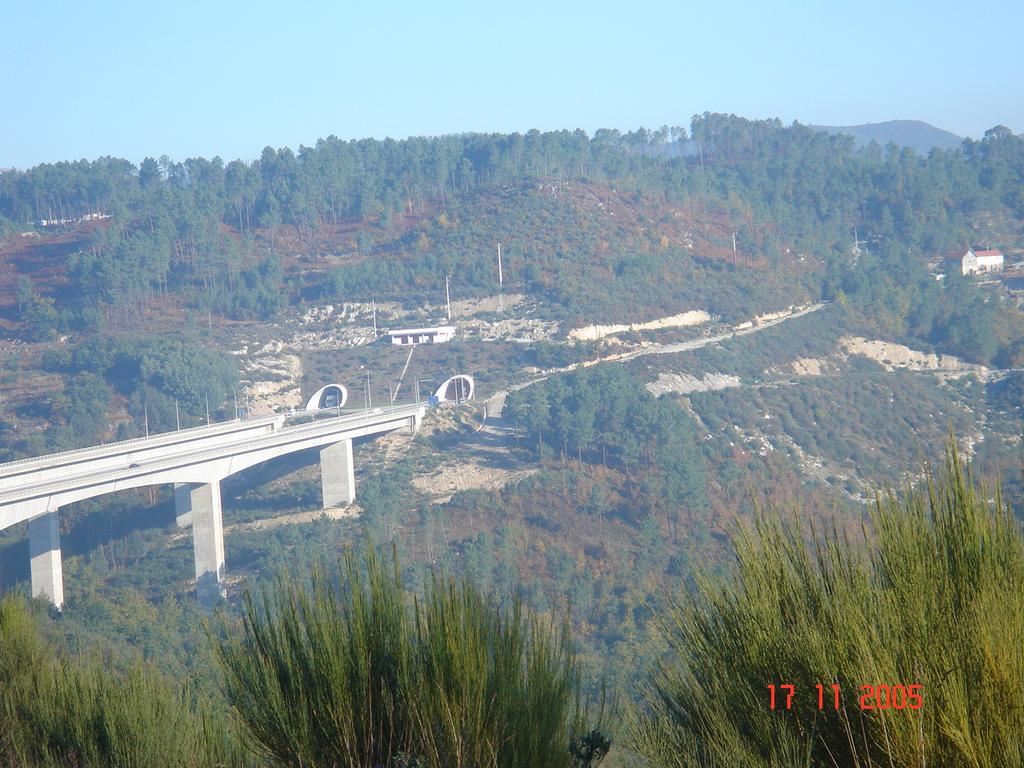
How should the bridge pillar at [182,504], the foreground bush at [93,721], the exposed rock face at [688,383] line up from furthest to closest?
the exposed rock face at [688,383] → the bridge pillar at [182,504] → the foreground bush at [93,721]

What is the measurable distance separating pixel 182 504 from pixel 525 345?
65.8 feet

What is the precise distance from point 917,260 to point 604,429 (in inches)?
1281

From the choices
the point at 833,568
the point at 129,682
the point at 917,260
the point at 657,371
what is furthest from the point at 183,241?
the point at 833,568

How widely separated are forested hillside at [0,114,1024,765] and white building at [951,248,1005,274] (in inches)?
100.0

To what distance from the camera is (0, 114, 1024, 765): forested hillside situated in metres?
29.2

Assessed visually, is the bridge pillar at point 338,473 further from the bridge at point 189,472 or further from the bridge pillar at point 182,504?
the bridge pillar at point 182,504

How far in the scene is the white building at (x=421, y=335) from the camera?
49.3 m

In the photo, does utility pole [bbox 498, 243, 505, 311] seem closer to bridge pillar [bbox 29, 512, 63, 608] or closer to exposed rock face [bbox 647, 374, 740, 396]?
exposed rock face [bbox 647, 374, 740, 396]

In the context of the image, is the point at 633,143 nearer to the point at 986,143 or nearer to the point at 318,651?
the point at 986,143

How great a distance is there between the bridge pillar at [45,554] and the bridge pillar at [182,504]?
21.0 ft

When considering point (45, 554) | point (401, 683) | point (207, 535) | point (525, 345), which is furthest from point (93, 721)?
point (525, 345)

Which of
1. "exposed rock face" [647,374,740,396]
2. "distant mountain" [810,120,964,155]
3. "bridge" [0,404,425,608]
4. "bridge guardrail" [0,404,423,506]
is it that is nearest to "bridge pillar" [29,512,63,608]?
"bridge" [0,404,425,608]
